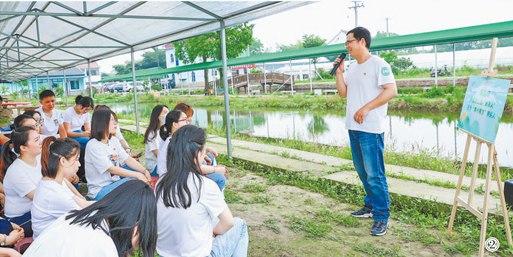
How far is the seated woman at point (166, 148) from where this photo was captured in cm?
309

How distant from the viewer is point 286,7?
4297mm

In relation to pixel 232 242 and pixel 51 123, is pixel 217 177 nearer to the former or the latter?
pixel 232 242

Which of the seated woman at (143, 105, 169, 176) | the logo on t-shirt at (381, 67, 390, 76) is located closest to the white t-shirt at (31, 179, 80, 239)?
the seated woman at (143, 105, 169, 176)

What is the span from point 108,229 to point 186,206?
57cm

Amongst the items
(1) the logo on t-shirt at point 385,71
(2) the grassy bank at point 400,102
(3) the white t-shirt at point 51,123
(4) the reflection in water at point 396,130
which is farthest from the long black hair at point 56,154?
(2) the grassy bank at point 400,102

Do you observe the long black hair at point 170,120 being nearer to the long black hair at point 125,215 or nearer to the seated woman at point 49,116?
the long black hair at point 125,215

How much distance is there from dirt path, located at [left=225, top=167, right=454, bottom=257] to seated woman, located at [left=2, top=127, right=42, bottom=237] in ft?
4.89

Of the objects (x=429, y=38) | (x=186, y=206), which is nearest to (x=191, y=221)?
(x=186, y=206)

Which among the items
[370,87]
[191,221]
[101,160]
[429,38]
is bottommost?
[191,221]

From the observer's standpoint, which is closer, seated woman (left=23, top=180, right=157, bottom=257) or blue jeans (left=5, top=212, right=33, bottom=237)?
seated woman (left=23, top=180, right=157, bottom=257)

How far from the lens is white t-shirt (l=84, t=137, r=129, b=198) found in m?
3.11

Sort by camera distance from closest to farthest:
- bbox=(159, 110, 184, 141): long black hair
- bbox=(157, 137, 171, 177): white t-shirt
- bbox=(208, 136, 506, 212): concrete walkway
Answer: bbox=(157, 137, 171, 177): white t-shirt
bbox=(159, 110, 184, 141): long black hair
bbox=(208, 136, 506, 212): concrete walkway

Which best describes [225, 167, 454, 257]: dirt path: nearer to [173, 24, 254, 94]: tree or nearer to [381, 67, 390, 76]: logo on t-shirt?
[381, 67, 390, 76]: logo on t-shirt

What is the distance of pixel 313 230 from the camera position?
3.27 meters
